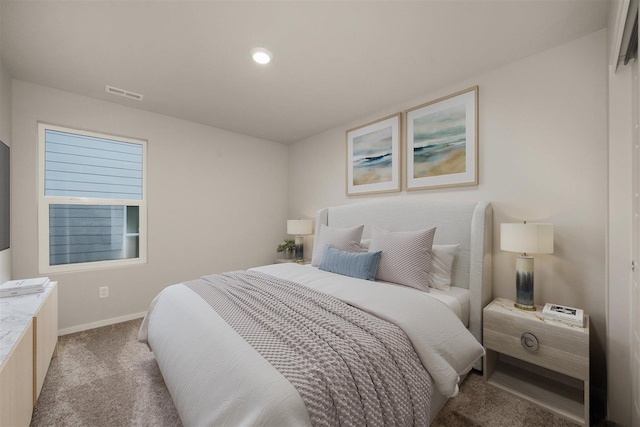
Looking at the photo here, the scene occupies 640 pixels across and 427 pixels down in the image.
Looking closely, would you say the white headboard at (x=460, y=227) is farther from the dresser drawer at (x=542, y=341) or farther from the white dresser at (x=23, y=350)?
the white dresser at (x=23, y=350)

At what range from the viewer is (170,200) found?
3.44 m

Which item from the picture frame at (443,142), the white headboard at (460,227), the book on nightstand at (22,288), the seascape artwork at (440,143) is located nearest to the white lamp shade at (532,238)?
the white headboard at (460,227)

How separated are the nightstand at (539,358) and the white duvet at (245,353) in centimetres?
37

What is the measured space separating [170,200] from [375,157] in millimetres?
2610

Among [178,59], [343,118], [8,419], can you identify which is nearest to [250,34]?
[178,59]

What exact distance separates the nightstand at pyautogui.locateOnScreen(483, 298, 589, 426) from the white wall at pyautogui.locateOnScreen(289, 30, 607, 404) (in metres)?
0.29

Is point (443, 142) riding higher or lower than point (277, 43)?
lower

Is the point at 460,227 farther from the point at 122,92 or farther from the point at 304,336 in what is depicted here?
the point at 122,92

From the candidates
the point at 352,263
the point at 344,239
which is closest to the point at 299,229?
the point at 344,239

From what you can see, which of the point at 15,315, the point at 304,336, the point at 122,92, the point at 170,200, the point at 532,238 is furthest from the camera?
the point at 170,200

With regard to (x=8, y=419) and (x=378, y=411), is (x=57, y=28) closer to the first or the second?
(x=8, y=419)

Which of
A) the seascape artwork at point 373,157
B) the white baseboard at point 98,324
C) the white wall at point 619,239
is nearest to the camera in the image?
the white wall at point 619,239

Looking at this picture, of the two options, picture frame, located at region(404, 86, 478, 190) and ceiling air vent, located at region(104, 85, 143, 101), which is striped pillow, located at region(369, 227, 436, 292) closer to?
picture frame, located at region(404, 86, 478, 190)

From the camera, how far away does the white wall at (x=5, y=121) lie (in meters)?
2.24
